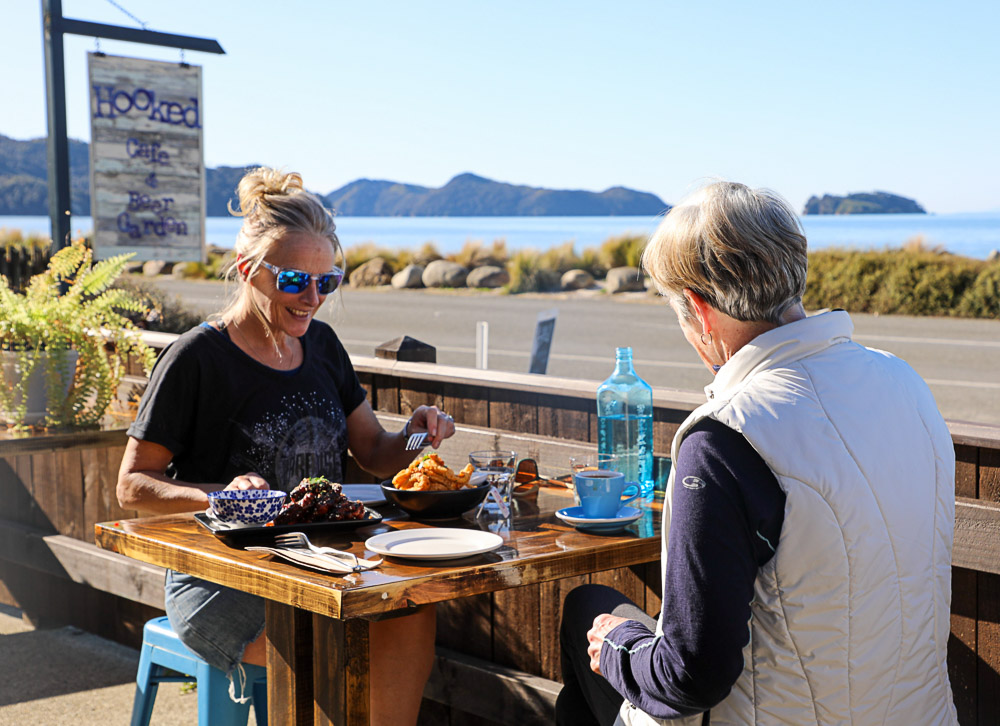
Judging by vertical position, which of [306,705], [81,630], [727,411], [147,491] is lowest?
[81,630]

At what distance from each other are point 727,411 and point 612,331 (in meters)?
17.5

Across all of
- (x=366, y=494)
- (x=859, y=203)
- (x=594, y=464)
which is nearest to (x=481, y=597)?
(x=366, y=494)

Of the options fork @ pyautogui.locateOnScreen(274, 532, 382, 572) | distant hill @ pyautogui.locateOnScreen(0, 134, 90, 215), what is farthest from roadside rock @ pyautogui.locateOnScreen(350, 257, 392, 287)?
distant hill @ pyautogui.locateOnScreen(0, 134, 90, 215)

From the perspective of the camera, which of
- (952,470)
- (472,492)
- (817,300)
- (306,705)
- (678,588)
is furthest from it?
(817,300)

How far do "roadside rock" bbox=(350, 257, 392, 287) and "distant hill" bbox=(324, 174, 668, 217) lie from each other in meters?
105

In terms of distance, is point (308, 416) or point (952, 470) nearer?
point (952, 470)

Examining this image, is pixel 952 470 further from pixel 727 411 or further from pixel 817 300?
pixel 817 300

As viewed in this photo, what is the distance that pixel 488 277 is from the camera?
30719 mm

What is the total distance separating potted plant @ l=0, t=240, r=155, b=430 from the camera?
4645 millimetres

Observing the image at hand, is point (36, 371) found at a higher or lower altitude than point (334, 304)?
lower

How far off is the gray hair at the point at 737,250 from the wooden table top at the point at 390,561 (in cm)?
74

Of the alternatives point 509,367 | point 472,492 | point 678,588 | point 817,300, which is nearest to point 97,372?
point 472,492

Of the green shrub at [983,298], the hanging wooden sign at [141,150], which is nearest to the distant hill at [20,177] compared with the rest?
the green shrub at [983,298]

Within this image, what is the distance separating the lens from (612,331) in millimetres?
19141
